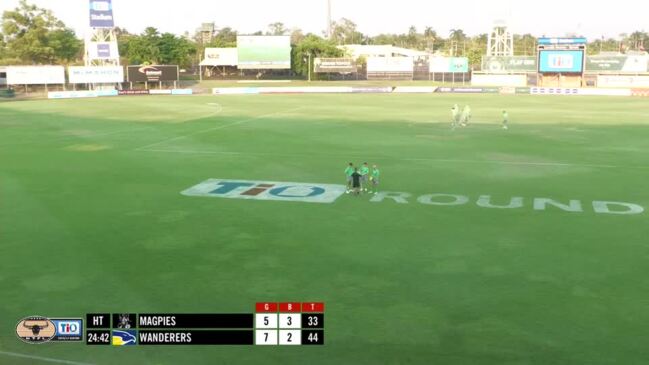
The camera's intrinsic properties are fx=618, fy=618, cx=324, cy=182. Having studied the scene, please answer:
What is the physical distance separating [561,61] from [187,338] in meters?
101

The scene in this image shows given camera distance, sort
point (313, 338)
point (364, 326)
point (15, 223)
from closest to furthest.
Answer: point (313, 338) → point (364, 326) → point (15, 223)

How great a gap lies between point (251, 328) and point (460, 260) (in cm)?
687

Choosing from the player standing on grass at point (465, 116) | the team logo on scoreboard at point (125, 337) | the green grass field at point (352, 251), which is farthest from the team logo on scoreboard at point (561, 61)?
the team logo on scoreboard at point (125, 337)

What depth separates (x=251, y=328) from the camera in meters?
12.8

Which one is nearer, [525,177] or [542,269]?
[542,269]

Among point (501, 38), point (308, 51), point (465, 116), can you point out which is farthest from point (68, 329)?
point (501, 38)

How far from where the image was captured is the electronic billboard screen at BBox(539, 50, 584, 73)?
10062 cm

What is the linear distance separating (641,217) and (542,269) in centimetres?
738

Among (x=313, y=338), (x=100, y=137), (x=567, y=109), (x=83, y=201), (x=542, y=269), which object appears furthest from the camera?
(x=567, y=109)

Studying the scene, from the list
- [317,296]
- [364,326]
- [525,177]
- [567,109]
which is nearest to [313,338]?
[364,326]

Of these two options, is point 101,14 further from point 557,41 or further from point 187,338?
point 187,338

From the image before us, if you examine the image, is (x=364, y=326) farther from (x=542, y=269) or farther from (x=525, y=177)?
(x=525, y=177)

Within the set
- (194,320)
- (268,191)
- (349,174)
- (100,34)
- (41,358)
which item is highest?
(100,34)

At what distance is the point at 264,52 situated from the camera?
402 feet
